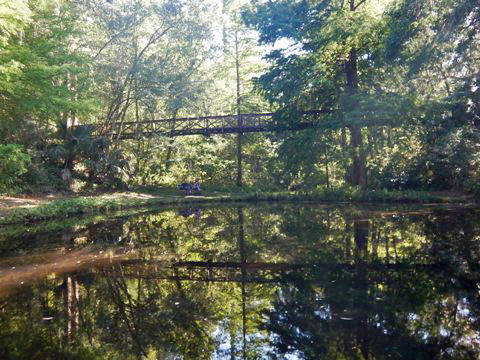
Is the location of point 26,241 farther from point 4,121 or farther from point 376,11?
point 376,11

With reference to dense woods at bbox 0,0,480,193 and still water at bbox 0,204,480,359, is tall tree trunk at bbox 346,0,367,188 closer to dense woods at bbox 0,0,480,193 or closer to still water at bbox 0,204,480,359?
dense woods at bbox 0,0,480,193

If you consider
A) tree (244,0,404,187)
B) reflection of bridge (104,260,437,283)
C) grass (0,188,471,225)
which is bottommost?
reflection of bridge (104,260,437,283)

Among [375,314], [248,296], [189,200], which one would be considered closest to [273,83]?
[189,200]

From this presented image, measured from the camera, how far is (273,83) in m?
19.3

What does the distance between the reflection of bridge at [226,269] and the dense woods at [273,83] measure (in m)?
8.72

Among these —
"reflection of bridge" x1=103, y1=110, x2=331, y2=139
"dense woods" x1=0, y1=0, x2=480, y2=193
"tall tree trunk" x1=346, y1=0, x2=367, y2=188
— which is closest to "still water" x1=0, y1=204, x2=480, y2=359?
"dense woods" x1=0, y1=0, x2=480, y2=193

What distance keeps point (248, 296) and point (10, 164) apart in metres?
11.6

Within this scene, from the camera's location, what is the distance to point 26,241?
28.4ft

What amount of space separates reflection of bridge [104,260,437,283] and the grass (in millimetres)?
7634

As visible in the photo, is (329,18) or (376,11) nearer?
(329,18)

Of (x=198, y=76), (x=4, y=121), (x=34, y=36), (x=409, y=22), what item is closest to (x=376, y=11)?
(x=409, y=22)

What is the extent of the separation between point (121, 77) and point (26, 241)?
14.6 m

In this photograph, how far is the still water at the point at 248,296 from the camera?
3.14m

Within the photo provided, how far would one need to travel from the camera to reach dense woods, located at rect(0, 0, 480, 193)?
571 inches
